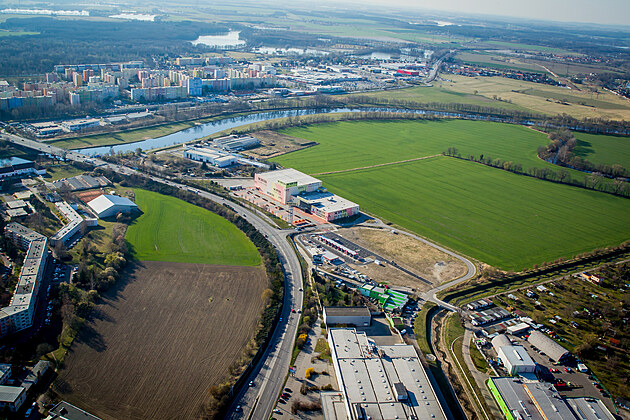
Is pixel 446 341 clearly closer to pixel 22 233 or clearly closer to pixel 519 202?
pixel 519 202

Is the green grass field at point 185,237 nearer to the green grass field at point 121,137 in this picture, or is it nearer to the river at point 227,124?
the river at point 227,124

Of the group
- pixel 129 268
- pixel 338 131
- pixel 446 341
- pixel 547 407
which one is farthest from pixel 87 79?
pixel 547 407

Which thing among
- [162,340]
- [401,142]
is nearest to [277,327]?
[162,340]

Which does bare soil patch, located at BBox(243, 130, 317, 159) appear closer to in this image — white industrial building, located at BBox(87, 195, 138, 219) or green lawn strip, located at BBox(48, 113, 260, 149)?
green lawn strip, located at BBox(48, 113, 260, 149)

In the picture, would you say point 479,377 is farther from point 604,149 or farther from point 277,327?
point 604,149

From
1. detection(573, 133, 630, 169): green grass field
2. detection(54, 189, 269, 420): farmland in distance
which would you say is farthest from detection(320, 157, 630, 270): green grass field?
detection(54, 189, 269, 420): farmland in distance

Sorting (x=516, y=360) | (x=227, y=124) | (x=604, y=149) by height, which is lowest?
(x=516, y=360)
